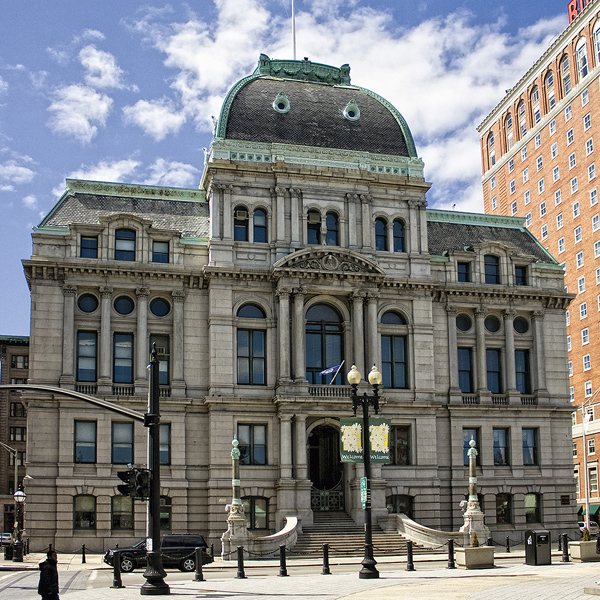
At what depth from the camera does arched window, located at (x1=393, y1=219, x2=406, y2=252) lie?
57.7 metres

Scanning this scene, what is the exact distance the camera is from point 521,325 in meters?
60.5

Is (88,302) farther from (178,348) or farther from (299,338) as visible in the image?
(299,338)

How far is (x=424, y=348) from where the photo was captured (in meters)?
56.4

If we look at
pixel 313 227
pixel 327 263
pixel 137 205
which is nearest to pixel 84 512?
pixel 137 205

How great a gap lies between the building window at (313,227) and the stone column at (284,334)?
4.47 metres

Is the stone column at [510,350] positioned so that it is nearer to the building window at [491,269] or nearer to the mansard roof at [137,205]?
the building window at [491,269]

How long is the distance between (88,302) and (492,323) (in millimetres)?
25632

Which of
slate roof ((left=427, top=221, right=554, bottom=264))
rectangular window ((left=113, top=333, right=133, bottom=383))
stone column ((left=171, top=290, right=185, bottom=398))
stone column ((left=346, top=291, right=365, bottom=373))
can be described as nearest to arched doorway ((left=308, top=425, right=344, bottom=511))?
stone column ((left=346, top=291, right=365, bottom=373))

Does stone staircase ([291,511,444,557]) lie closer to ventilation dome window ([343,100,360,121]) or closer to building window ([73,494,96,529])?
building window ([73,494,96,529])

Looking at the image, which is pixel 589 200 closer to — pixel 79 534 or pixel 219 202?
pixel 219 202

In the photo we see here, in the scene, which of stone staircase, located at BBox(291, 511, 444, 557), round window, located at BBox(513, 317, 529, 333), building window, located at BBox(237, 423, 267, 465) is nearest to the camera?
stone staircase, located at BBox(291, 511, 444, 557)

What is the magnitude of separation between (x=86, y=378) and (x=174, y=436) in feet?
19.7

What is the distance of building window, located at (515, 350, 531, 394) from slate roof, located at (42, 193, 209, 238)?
21698 mm

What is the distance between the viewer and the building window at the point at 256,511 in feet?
169
